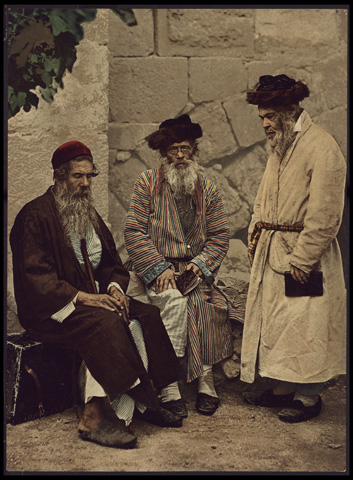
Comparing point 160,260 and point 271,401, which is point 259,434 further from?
point 160,260

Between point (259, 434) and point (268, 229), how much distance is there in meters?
1.41

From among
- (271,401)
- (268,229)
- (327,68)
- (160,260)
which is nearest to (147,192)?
(160,260)

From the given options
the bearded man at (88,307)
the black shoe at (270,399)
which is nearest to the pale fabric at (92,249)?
the bearded man at (88,307)

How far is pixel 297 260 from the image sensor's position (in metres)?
4.29

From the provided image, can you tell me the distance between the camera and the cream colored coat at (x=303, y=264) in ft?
13.8

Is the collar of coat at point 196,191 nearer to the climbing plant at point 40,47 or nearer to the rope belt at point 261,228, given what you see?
the rope belt at point 261,228

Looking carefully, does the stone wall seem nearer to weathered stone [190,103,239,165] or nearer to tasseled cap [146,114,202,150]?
weathered stone [190,103,239,165]

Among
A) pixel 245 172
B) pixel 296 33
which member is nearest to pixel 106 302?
pixel 245 172

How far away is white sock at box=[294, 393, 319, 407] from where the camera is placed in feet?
14.5

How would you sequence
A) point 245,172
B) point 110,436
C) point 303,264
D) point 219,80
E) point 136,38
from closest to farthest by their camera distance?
point 110,436
point 303,264
point 136,38
point 219,80
point 245,172

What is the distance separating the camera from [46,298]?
4.11m

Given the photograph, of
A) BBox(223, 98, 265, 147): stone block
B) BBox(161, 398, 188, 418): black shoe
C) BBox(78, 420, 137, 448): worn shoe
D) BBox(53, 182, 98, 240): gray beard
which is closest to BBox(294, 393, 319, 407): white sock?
BBox(161, 398, 188, 418): black shoe

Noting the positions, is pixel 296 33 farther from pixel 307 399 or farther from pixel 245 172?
pixel 307 399

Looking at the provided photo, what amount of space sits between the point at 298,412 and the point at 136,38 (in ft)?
11.0
